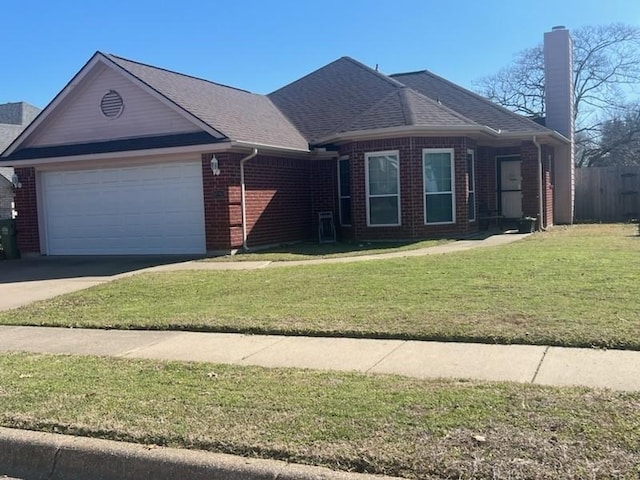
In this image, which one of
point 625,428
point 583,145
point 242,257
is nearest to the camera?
point 625,428

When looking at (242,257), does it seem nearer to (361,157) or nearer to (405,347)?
(361,157)

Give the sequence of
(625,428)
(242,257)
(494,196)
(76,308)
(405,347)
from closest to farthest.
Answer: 1. (625,428)
2. (405,347)
3. (76,308)
4. (242,257)
5. (494,196)

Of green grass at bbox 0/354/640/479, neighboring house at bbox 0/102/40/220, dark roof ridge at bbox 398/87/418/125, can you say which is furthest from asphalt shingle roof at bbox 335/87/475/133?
neighboring house at bbox 0/102/40/220

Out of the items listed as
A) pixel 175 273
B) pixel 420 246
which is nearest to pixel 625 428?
pixel 175 273

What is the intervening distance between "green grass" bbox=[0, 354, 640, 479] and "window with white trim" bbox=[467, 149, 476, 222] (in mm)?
13143

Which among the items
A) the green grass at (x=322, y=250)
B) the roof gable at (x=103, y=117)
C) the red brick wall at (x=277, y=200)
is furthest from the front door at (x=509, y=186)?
the roof gable at (x=103, y=117)

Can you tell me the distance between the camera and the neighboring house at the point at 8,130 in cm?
3409

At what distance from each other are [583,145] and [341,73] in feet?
85.1

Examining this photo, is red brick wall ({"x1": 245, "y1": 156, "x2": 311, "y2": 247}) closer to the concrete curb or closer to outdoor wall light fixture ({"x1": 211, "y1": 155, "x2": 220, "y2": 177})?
outdoor wall light fixture ({"x1": 211, "y1": 155, "x2": 220, "y2": 177})

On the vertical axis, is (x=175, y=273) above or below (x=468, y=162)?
below

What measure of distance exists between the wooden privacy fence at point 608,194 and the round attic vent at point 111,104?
16.7 meters

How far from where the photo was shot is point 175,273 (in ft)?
40.7

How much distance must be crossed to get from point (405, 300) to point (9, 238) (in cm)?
1368

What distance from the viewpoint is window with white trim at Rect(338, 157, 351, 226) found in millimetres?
17797
